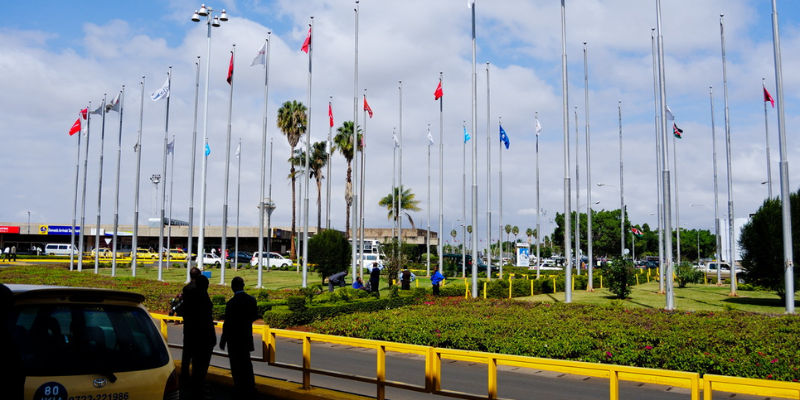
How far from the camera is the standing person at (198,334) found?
25.7ft

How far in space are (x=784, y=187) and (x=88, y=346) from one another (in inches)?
844

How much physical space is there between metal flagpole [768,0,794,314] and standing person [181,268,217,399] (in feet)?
62.9

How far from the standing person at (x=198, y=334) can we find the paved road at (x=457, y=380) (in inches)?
87.9

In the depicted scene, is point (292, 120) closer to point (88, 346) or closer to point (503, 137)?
point (503, 137)

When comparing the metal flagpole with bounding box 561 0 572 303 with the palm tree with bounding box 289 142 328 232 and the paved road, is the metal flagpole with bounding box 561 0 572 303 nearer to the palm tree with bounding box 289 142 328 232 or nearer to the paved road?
the paved road

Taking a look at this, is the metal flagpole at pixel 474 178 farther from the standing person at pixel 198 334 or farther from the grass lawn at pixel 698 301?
the standing person at pixel 198 334

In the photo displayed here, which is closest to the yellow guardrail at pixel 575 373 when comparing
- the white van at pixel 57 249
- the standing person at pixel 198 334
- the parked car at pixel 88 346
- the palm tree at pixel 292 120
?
the standing person at pixel 198 334

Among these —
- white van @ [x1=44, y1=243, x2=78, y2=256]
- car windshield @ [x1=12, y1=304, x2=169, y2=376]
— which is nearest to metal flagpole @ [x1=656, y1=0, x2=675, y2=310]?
car windshield @ [x1=12, y1=304, x2=169, y2=376]

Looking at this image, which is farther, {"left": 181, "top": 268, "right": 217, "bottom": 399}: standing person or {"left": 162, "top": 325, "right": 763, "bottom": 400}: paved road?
{"left": 162, "top": 325, "right": 763, "bottom": 400}: paved road

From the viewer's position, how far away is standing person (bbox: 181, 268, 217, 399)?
7832 millimetres

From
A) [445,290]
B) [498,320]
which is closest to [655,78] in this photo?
[445,290]

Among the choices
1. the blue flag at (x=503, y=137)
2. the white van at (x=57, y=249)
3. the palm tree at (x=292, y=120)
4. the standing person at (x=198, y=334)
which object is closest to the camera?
the standing person at (x=198, y=334)

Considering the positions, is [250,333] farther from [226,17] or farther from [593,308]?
[226,17]

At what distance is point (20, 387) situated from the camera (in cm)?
344
